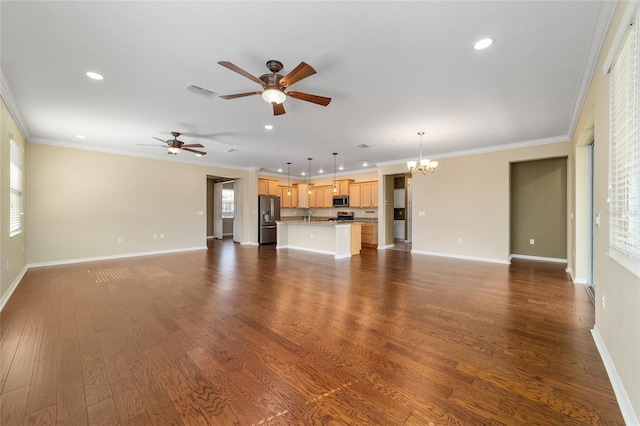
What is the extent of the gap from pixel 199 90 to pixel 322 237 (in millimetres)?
4999

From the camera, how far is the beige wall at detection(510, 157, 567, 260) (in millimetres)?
5883

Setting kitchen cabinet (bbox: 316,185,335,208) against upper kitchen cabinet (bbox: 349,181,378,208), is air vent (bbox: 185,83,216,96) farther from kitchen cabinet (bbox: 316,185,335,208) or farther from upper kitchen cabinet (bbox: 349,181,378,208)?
kitchen cabinet (bbox: 316,185,335,208)

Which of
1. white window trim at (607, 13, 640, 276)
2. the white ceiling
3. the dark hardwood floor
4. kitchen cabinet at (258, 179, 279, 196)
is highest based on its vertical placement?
the white ceiling

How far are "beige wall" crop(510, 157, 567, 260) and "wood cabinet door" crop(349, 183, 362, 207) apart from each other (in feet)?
14.7

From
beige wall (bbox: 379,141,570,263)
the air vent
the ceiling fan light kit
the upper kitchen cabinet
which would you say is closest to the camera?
the ceiling fan light kit

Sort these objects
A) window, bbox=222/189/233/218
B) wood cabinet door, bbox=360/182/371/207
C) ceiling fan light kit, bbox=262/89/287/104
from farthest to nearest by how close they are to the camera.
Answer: window, bbox=222/189/233/218
wood cabinet door, bbox=360/182/371/207
ceiling fan light kit, bbox=262/89/287/104

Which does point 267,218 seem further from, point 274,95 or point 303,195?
point 274,95

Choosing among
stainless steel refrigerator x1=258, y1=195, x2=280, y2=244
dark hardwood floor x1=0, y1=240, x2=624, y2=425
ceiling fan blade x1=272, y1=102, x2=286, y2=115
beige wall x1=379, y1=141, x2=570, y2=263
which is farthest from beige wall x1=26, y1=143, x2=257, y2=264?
beige wall x1=379, y1=141, x2=570, y2=263

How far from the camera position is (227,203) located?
11.5m

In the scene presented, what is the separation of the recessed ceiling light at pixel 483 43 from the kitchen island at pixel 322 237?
4777 millimetres

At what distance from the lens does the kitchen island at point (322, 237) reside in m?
6.74

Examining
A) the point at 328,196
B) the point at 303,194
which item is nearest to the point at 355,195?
the point at 328,196

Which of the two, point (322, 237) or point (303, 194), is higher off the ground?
point (303, 194)

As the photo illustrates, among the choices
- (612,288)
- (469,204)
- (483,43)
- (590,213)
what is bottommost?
(612,288)
